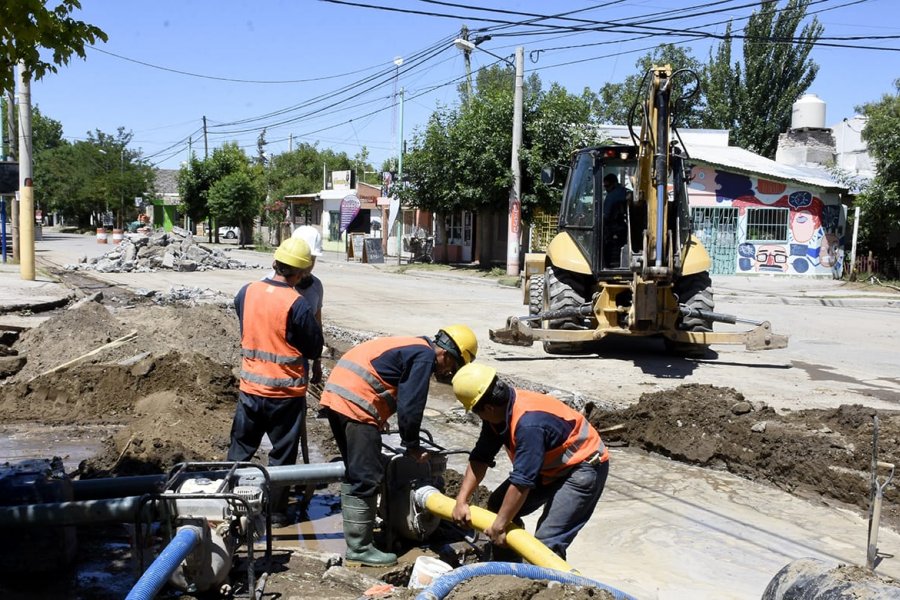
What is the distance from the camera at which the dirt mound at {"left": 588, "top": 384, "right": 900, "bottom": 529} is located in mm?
6566

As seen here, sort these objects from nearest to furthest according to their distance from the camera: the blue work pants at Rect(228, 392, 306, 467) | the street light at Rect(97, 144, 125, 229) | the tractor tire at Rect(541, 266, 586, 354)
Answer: the blue work pants at Rect(228, 392, 306, 467) < the tractor tire at Rect(541, 266, 586, 354) < the street light at Rect(97, 144, 125, 229)

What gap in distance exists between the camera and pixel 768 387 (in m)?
9.88

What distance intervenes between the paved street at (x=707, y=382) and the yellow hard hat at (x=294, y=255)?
2.44m

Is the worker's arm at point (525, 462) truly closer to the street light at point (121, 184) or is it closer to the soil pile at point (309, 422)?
the soil pile at point (309, 422)

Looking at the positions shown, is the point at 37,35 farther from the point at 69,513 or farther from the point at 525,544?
the point at 525,544

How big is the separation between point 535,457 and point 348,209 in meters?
43.2

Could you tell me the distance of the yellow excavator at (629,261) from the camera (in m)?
10.5

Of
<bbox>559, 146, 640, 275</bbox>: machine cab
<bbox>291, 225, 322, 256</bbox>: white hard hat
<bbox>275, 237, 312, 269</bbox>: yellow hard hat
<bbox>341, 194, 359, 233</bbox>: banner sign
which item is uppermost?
<bbox>341, 194, 359, 233</bbox>: banner sign

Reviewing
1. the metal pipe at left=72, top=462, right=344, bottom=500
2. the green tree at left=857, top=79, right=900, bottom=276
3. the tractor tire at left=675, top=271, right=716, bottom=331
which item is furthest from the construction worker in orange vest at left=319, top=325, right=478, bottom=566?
the green tree at left=857, top=79, right=900, bottom=276

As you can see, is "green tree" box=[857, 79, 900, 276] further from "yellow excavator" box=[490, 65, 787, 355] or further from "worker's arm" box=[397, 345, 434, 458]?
"worker's arm" box=[397, 345, 434, 458]

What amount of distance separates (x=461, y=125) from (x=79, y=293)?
15.1 meters

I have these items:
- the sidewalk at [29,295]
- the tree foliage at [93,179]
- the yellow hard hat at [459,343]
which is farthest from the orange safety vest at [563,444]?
the tree foliage at [93,179]

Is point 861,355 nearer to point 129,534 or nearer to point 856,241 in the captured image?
point 129,534

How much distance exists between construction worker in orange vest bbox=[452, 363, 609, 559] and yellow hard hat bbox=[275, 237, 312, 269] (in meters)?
1.66
